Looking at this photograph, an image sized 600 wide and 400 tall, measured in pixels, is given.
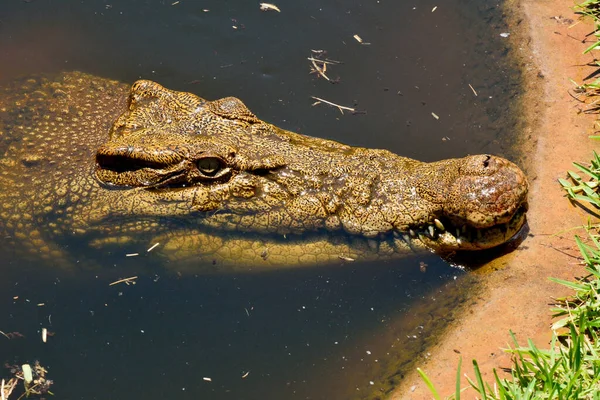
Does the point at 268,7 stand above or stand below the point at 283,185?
above

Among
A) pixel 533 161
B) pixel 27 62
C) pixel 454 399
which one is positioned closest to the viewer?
pixel 454 399

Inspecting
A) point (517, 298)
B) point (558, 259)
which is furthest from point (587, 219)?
point (517, 298)

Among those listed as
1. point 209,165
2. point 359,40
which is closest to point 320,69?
point 359,40

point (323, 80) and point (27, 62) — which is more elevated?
point (27, 62)

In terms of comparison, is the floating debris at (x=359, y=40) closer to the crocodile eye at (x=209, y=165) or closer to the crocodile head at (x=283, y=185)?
the crocodile head at (x=283, y=185)

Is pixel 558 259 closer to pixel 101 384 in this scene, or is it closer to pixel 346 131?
pixel 346 131

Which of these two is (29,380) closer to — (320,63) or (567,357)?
(567,357)
